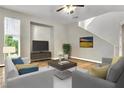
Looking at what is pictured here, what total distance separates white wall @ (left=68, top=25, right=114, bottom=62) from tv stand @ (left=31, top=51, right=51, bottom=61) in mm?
1958

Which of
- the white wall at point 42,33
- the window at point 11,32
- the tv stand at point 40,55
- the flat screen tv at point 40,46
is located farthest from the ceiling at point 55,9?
the tv stand at point 40,55

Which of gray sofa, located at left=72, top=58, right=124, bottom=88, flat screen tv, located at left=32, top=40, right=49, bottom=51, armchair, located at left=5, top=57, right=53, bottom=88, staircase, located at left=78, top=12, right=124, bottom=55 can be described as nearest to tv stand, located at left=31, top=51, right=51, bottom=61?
flat screen tv, located at left=32, top=40, right=49, bottom=51

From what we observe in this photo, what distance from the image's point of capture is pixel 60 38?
323 inches

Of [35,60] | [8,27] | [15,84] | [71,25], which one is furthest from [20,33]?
[15,84]

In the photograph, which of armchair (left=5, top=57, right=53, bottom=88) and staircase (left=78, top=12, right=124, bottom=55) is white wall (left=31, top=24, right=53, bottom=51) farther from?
armchair (left=5, top=57, right=53, bottom=88)

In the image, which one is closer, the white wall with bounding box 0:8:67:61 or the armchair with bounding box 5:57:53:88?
the armchair with bounding box 5:57:53:88

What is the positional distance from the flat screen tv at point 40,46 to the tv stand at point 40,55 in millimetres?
235

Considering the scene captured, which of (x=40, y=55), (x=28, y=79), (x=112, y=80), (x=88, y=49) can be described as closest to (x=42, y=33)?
(x=40, y=55)

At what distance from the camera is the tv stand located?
21.5 feet

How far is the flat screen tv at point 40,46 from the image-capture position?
678 centimetres

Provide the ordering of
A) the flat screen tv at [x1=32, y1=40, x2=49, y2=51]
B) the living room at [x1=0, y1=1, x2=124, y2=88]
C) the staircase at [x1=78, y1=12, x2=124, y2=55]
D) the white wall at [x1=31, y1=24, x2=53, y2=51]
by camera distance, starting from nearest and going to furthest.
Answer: the living room at [x1=0, y1=1, x2=124, y2=88] → the staircase at [x1=78, y1=12, x2=124, y2=55] → the flat screen tv at [x1=32, y1=40, x2=49, y2=51] → the white wall at [x1=31, y1=24, x2=53, y2=51]

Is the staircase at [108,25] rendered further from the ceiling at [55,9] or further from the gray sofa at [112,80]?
the gray sofa at [112,80]
